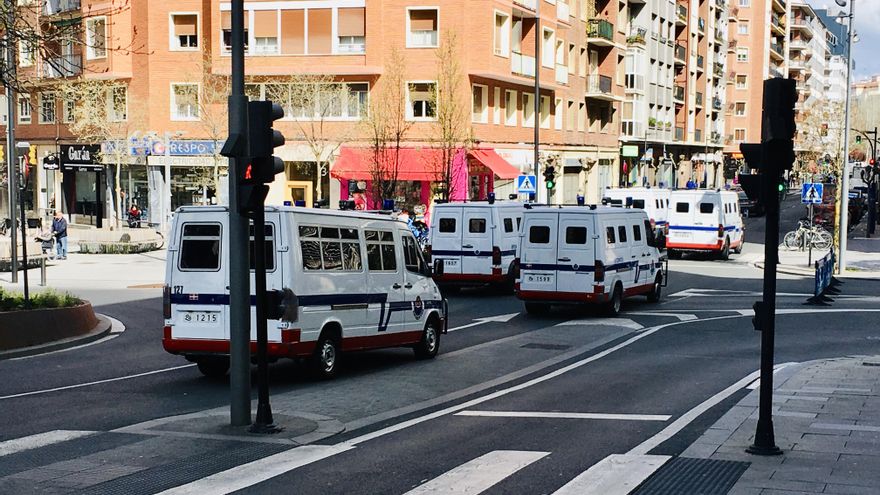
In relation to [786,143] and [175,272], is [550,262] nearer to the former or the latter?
[175,272]

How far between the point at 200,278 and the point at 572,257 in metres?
10.7

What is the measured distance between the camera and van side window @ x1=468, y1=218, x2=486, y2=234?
27406mm

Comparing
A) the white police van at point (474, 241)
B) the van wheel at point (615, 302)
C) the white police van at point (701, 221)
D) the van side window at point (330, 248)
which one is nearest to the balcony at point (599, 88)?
the white police van at point (701, 221)

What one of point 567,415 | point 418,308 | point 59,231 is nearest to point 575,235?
point 418,308

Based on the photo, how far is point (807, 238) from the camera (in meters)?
45.7

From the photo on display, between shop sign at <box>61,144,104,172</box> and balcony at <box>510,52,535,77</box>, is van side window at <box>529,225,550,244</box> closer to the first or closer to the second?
balcony at <box>510,52,535,77</box>

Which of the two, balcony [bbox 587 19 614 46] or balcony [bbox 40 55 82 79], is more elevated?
balcony [bbox 587 19 614 46]

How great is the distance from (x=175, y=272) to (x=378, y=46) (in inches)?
1365

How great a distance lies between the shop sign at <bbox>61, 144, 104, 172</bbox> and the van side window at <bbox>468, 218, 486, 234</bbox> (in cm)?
3196

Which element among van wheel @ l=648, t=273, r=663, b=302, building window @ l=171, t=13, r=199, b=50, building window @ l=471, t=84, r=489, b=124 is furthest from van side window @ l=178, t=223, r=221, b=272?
building window @ l=171, t=13, r=199, b=50

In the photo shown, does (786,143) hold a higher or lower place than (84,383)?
higher

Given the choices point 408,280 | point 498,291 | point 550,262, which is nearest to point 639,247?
point 550,262

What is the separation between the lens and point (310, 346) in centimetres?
1416

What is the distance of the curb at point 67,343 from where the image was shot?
17.2 metres
